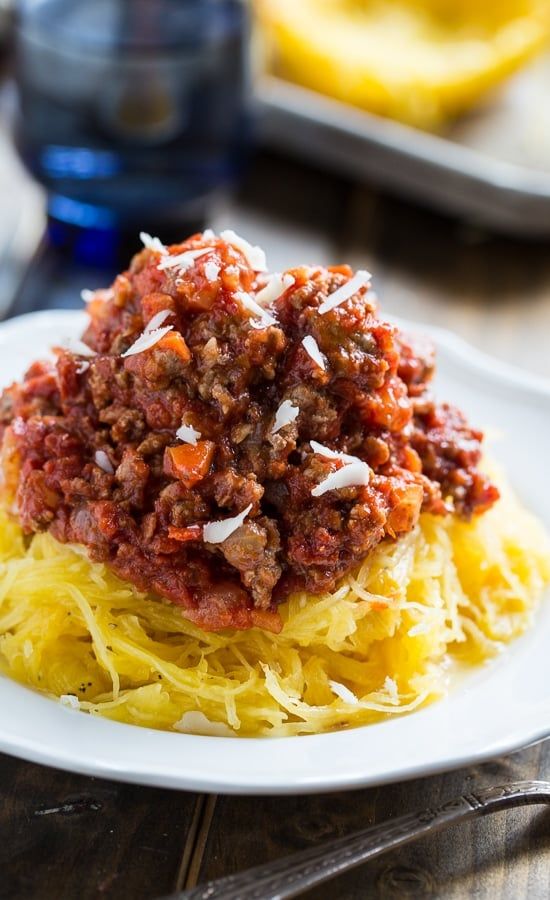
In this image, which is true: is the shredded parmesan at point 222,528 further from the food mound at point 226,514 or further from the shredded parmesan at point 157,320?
the shredded parmesan at point 157,320

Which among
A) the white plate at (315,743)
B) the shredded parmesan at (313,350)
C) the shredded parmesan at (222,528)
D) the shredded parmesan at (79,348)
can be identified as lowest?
the white plate at (315,743)

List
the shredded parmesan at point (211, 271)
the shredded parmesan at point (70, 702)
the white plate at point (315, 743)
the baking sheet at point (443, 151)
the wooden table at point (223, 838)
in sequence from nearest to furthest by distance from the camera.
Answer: the white plate at point (315, 743) → the wooden table at point (223, 838) → the shredded parmesan at point (70, 702) → the shredded parmesan at point (211, 271) → the baking sheet at point (443, 151)

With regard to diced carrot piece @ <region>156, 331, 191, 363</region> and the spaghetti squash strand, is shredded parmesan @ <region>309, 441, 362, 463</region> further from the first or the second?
diced carrot piece @ <region>156, 331, 191, 363</region>

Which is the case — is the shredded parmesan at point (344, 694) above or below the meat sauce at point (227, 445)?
below

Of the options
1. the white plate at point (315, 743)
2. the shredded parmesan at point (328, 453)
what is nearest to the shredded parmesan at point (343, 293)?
the shredded parmesan at point (328, 453)

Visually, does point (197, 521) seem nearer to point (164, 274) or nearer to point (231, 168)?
point (164, 274)

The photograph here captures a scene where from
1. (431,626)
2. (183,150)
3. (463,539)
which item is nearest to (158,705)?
(431,626)

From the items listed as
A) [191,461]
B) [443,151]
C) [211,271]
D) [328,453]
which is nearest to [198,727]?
[191,461]
